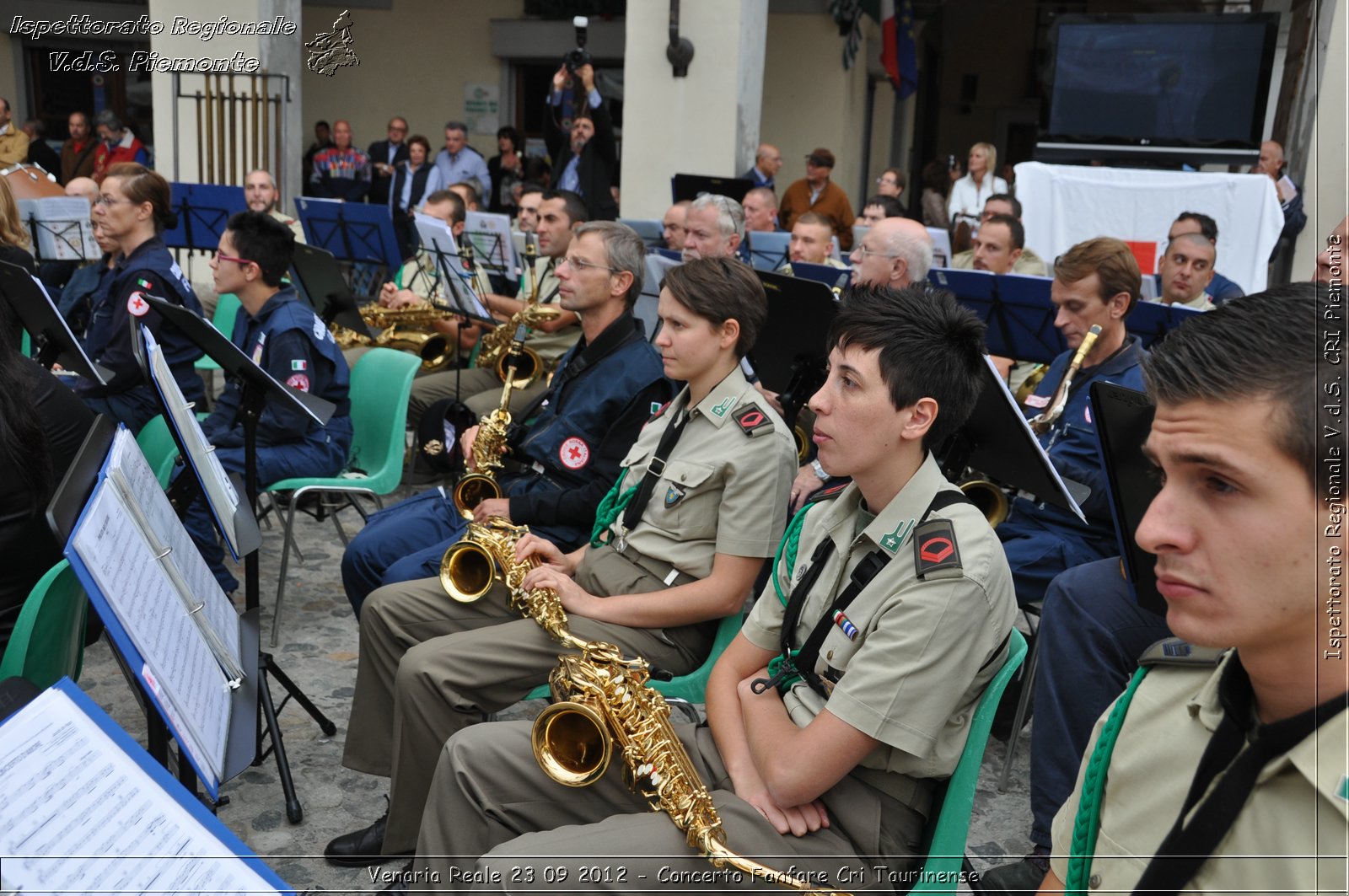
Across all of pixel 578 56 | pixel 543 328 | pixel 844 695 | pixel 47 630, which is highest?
pixel 578 56

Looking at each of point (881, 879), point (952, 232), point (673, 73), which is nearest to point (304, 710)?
point (881, 879)

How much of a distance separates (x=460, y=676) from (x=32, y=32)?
16.3 m

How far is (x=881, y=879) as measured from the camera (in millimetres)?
2023

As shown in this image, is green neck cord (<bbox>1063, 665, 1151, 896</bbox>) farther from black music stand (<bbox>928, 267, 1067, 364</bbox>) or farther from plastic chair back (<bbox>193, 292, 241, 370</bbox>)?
plastic chair back (<bbox>193, 292, 241, 370</bbox>)

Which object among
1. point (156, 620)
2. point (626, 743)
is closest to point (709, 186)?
point (626, 743)

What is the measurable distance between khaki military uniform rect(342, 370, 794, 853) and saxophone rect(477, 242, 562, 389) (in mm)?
2652

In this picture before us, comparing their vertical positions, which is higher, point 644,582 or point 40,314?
point 40,314

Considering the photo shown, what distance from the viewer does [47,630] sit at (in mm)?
2434

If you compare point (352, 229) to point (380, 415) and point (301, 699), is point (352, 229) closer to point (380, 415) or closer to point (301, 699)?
point (380, 415)

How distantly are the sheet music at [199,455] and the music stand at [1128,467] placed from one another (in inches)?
83.1

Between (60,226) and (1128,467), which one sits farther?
(60,226)

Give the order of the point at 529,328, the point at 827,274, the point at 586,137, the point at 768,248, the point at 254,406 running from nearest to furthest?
the point at 254,406 < the point at 827,274 < the point at 529,328 < the point at 768,248 < the point at 586,137

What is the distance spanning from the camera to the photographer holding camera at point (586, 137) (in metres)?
9.06

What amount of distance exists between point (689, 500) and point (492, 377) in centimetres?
371
